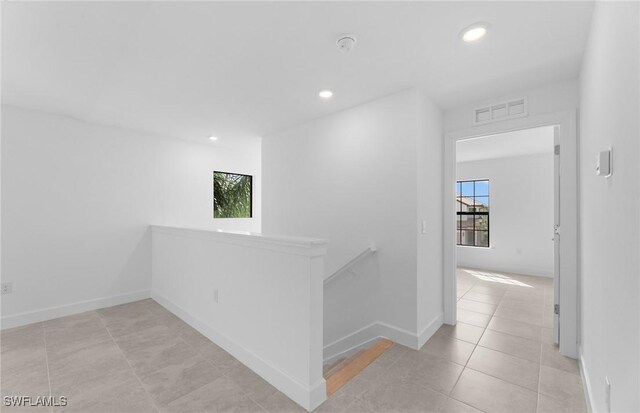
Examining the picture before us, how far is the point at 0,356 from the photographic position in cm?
249

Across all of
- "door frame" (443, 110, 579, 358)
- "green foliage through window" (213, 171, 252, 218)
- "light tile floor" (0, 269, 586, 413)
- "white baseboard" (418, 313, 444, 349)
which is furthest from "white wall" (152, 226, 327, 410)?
"door frame" (443, 110, 579, 358)

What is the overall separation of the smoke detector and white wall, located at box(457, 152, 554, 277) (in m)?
5.80

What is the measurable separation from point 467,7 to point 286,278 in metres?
2.02

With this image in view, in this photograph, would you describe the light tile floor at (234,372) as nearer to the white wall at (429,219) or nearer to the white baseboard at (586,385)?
the white baseboard at (586,385)

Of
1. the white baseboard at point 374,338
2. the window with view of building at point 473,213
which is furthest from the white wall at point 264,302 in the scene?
the window with view of building at point 473,213

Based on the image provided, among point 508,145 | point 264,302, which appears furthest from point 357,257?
point 508,145

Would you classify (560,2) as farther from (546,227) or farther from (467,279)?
(546,227)

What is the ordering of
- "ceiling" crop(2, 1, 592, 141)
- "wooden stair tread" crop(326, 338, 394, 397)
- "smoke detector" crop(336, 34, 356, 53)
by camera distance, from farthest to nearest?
1. "wooden stair tread" crop(326, 338, 394, 397)
2. "smoke detector" crop(336, 34, 356, 53)
3. "ceiling" crop(2, 1, 592, 141)

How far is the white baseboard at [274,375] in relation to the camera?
1839 millimetres

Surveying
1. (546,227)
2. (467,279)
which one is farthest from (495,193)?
(467,279)

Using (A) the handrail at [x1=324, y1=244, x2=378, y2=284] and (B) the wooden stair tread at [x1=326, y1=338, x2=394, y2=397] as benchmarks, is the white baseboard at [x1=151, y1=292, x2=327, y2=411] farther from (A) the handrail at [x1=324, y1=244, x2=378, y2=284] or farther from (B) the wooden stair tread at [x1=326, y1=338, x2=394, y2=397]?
(A) the handrail at [x1=324, y1=244, x2=378, y2=284]

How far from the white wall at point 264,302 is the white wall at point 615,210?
139 centimetres

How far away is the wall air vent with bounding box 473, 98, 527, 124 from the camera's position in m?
2.71

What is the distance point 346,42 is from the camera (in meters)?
1.93
